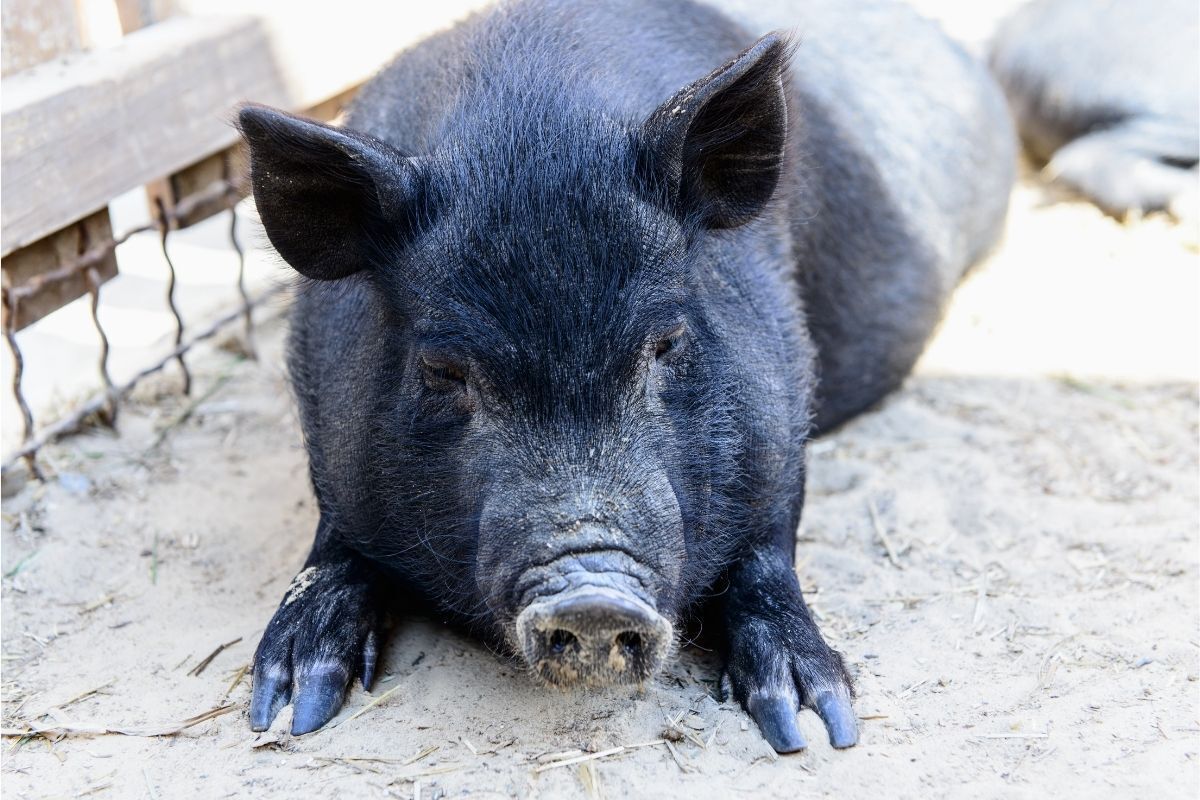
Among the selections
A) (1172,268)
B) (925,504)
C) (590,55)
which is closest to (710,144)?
(590,55)

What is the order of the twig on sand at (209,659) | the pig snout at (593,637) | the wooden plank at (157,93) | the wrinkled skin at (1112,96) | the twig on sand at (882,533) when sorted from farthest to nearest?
the wrinkled skin at (1112,96), the wooden plank at (157,93), the twig on sand at (882,533), the twig on sand at (209,659), the pig snout at (593,637)

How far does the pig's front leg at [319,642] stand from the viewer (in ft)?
10.9

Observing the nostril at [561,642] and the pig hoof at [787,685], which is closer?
the nostril at [561,642]

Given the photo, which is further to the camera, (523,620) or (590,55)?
(590,55)

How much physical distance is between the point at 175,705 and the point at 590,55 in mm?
2163

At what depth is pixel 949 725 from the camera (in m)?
3.17

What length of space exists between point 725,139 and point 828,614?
56.3 inches

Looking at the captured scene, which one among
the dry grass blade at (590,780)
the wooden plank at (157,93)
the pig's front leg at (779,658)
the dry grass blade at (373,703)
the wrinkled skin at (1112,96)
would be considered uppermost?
the wooden plank at (157,93)

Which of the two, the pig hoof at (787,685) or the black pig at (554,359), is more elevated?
the black pig at (554,359)

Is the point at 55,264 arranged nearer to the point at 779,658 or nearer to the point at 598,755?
the point at 598,755

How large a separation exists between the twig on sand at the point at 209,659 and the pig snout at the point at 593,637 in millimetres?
1237

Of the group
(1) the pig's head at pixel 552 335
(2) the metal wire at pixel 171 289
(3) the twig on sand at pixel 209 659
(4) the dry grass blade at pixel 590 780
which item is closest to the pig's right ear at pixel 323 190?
(1) the pig's head at pixel 552 335

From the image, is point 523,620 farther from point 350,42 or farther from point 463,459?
point 350,42

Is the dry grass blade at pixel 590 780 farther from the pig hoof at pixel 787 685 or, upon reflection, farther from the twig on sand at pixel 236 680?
the twig on sand at pixel 236 680
